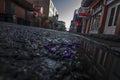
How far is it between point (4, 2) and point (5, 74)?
18.3m

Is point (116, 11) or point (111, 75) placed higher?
point (116, 11)

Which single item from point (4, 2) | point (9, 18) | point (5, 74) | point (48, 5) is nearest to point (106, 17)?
point (5, 74)

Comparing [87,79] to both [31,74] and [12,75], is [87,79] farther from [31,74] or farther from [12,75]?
[12,75]

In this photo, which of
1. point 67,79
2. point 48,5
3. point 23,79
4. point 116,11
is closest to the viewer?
point 23,79

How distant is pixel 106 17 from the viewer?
9258mm

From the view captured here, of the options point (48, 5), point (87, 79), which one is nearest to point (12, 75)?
point (87, 79)

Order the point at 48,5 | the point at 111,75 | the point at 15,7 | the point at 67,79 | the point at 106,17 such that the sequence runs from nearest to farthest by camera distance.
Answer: the point at 67,79 < the point at 111,75 < the point at 106,17 < the point at 15,7 < the point at 48,5

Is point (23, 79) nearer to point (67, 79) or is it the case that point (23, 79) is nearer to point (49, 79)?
point (49, 79)

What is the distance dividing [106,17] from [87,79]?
371 inches

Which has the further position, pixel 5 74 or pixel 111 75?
pixel 111 75

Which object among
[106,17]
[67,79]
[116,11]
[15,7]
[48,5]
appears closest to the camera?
[67,79]

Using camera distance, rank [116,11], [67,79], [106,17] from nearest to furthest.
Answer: [67,79], [116,11], [106,17]

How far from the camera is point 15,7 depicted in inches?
776

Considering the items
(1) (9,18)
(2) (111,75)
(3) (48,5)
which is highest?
(3) (48,5)
